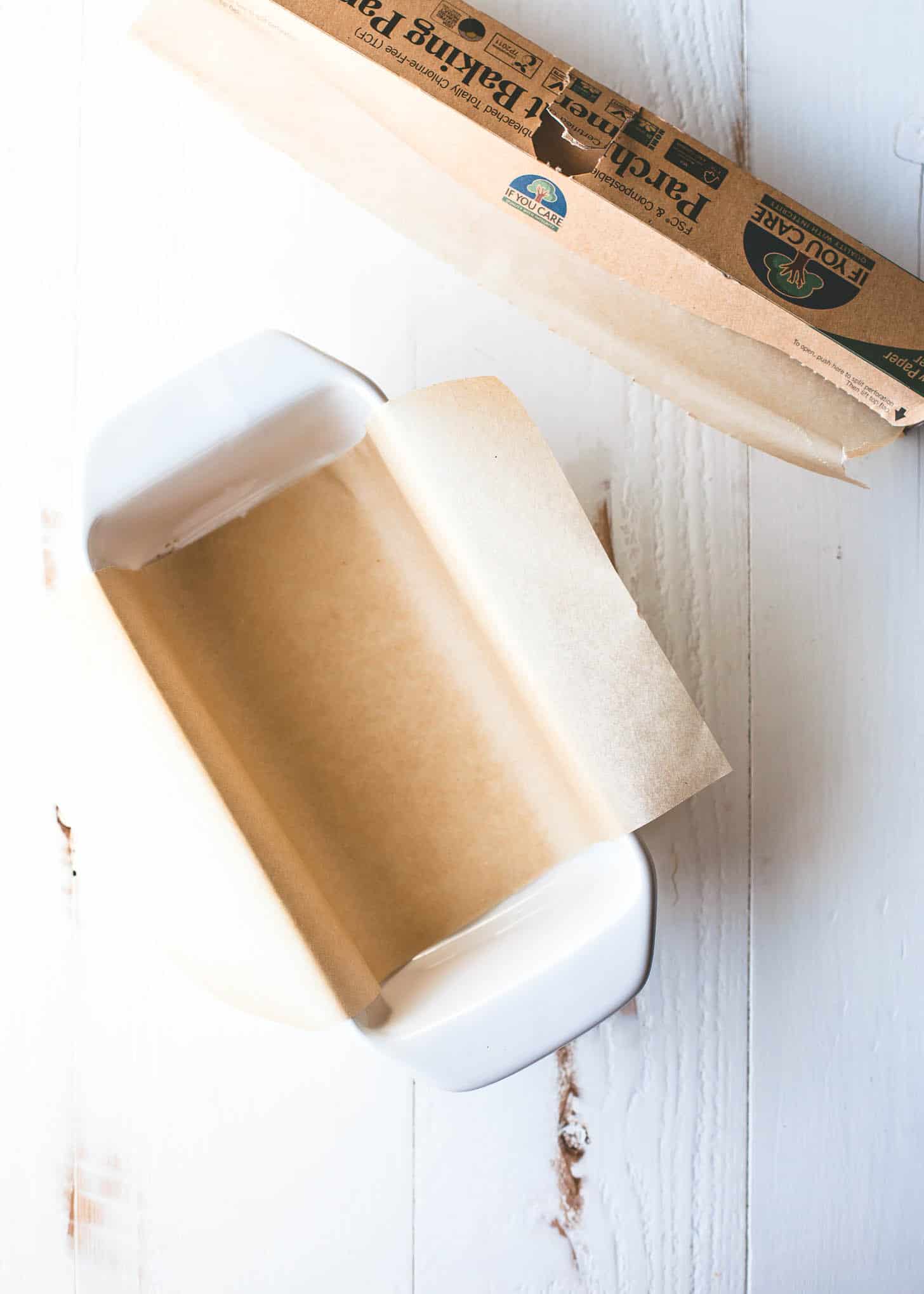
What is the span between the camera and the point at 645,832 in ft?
1.56

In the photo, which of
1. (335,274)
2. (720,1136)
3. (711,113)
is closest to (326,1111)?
(720,1136)

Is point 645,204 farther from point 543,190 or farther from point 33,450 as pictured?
point 33,450

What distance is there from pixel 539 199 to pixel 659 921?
33cm

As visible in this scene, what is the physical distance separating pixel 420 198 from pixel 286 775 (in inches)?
10.7

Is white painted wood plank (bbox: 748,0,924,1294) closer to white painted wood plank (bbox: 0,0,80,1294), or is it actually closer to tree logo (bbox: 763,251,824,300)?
tree logo (bbox: 763,251,824,300)

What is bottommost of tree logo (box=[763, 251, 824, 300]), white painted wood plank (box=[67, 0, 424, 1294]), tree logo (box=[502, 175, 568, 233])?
white painted wood plank (box=[67, 0, 424, 1294])

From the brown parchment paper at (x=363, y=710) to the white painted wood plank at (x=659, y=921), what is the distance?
0.32 feet

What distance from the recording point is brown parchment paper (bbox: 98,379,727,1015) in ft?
1.23

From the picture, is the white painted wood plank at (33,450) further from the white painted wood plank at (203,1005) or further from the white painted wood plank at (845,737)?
the white painted wood plank at (845,737)

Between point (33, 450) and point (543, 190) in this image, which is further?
point (33, 450)

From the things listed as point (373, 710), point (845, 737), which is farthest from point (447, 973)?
point (845, 737)

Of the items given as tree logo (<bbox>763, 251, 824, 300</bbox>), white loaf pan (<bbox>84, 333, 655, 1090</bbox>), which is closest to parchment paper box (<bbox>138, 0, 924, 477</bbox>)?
tree logo (<bbox>763, 251, 824, 300</bbox>)

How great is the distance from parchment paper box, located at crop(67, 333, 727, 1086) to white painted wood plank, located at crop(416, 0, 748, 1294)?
0.10 meters

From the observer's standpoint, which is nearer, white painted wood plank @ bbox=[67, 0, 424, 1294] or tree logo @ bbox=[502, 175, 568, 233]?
tree logo @ bbox=[502, 175, 568, 233]
